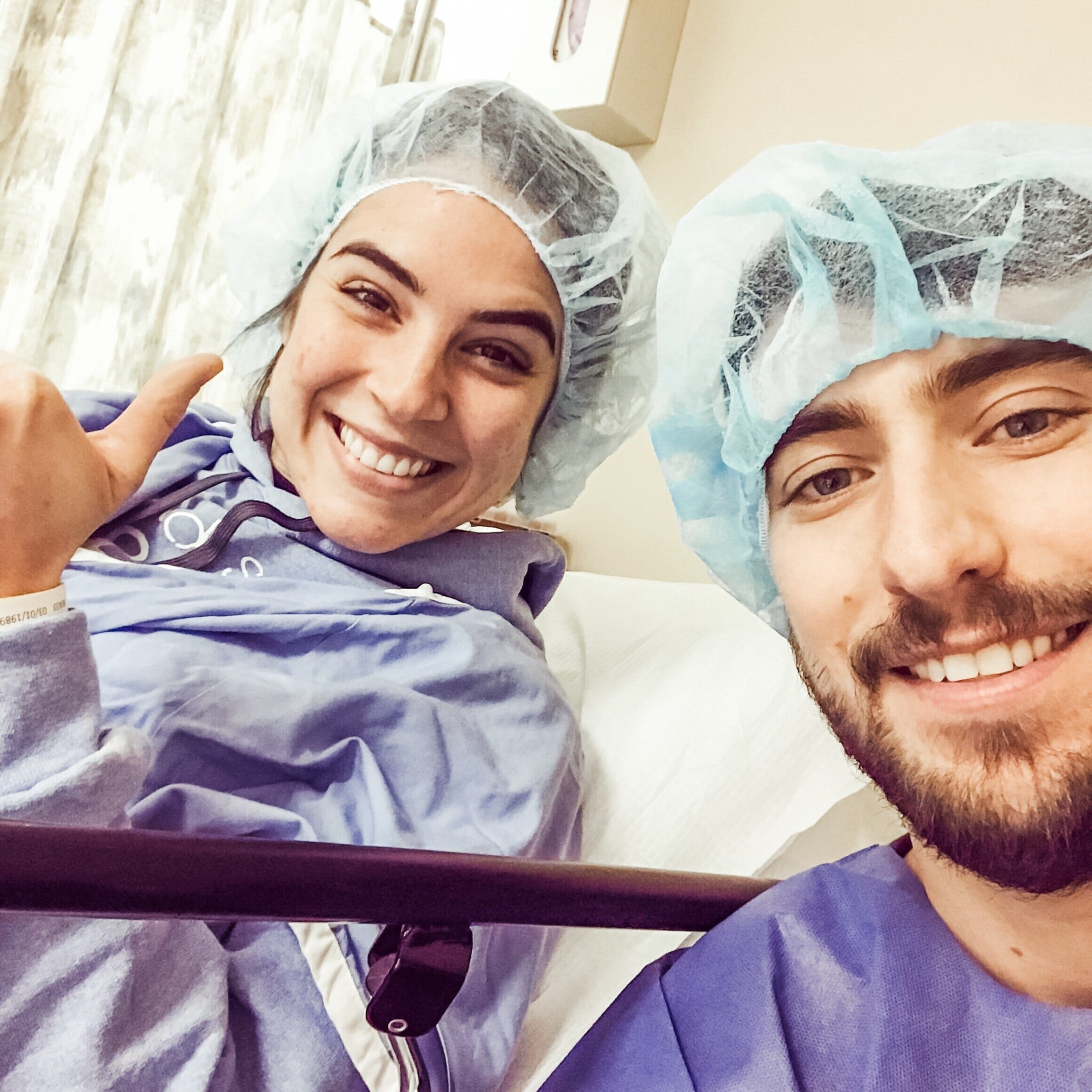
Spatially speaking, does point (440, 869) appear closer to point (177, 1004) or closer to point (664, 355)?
point (177, 1004)

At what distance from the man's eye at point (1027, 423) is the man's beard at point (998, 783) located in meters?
0.12

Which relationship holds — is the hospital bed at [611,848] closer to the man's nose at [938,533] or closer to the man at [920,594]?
the man at [920,594]

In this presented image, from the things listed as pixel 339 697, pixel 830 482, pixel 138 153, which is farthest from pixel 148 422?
pixel 138 153

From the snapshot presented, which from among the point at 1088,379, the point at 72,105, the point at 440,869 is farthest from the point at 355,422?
the point at 72,105

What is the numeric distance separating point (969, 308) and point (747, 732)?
2.14ft

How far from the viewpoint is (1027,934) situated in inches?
25.5

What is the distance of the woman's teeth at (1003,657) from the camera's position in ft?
1.85

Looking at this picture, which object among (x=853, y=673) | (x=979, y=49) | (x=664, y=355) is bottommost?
(x=853, y=673)

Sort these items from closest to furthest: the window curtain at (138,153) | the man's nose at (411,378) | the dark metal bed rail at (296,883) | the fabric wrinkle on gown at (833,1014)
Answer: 1. the dark metal bed rail at (296,883)
2. the fabric wrinkle on gown at (833,1014)
3. the man's nose at (411,378)
4. the window curtain at (138,153)

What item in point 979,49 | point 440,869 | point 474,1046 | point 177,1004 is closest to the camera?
point 440,869

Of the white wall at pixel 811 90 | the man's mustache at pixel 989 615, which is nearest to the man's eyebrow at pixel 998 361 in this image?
the man's mustache at pixel 989 615

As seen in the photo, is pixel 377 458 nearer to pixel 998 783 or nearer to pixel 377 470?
pixel 377 470

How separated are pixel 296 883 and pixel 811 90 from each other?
4.92ft

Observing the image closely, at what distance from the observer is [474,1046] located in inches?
28.0
